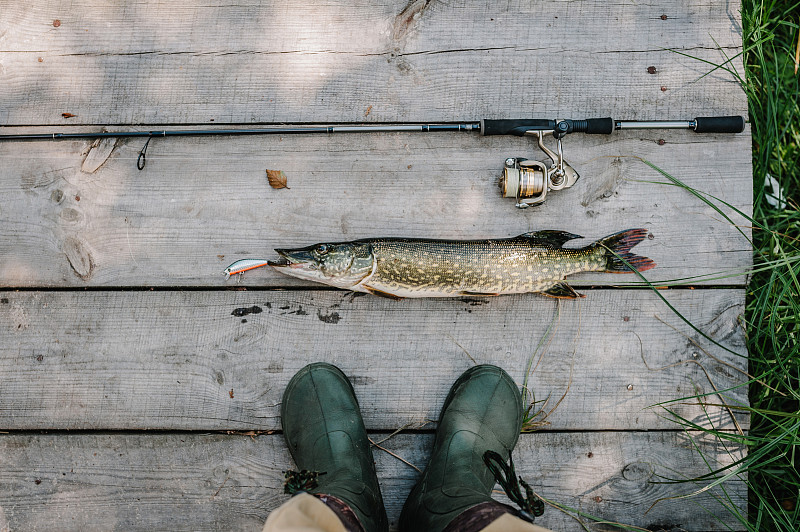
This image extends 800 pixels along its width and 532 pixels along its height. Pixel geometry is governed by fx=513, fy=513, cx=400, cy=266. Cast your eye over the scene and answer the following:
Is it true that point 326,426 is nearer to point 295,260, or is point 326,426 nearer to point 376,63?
point 295,260

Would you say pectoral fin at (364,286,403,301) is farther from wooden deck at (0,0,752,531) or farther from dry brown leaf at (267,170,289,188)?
dry brown leaf at (267,170,289,188)

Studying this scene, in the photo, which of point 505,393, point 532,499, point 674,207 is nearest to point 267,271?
point 505,393

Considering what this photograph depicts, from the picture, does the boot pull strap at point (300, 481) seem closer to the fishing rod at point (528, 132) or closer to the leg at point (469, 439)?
the leg at point (469, 439)

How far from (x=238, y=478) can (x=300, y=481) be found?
17.2 inches

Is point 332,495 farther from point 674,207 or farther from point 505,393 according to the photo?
point 674,207

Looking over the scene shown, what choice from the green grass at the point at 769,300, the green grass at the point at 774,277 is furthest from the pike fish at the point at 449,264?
the green grass at the point at 774,277

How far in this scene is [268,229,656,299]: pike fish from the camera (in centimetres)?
214

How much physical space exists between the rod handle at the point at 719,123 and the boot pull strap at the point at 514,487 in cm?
166

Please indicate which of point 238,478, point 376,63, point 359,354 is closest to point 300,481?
point 238,478

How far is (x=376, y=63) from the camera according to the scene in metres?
2.37

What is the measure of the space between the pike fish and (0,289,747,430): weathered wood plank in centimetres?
14

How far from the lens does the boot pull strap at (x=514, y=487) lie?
1796mm

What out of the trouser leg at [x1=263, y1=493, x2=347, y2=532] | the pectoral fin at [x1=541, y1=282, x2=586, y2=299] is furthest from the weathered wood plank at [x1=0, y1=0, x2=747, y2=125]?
the trouser leg at [x1=263, y1=493, x2=347, y2=532]

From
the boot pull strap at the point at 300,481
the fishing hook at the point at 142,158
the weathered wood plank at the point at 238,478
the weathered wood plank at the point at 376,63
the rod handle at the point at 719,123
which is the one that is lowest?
the weathered wood plank at the point at 238,478
